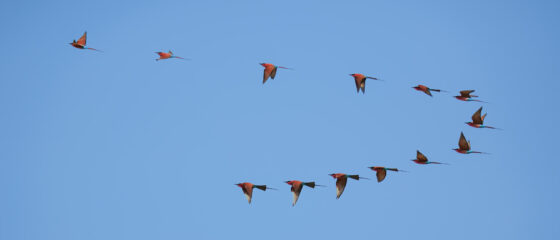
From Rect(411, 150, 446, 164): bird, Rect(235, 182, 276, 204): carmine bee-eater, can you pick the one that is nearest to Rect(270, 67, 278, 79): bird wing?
Rect(235, 182, 276, 204): carmine bee-eater

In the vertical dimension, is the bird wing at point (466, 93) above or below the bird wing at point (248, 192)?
above

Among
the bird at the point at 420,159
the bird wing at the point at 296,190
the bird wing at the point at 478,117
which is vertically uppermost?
the bird wing at the point at 478,117

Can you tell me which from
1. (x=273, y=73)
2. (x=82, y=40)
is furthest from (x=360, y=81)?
(x=82, y=40)

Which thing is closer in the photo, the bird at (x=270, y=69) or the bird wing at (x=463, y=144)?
the bird wing at (x=463, y=144)

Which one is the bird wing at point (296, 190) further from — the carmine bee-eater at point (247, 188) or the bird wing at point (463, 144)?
the bird wing at point (463, 144)

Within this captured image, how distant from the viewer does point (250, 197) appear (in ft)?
129

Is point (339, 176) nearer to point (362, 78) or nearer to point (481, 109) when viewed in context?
point (362, 78)

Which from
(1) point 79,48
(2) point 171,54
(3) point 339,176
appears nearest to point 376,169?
(3) point 339,176

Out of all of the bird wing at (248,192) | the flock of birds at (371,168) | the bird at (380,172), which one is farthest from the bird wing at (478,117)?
the bird wing at (248,192)

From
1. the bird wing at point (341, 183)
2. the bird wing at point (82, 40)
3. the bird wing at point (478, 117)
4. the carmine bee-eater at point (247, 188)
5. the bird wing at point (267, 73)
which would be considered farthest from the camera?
the bird wing at point (82, 40)

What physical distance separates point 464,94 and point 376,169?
21.4 ft

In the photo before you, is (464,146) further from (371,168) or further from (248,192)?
(248,192)

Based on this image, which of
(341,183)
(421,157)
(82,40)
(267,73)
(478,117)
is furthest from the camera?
(82,40)

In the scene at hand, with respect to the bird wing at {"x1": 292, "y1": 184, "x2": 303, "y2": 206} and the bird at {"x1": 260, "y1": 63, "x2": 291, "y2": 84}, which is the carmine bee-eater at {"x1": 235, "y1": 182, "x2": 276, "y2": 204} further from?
the bird at {"x1": 260, "y1": 63, "x2": 291, "y2": 84}
